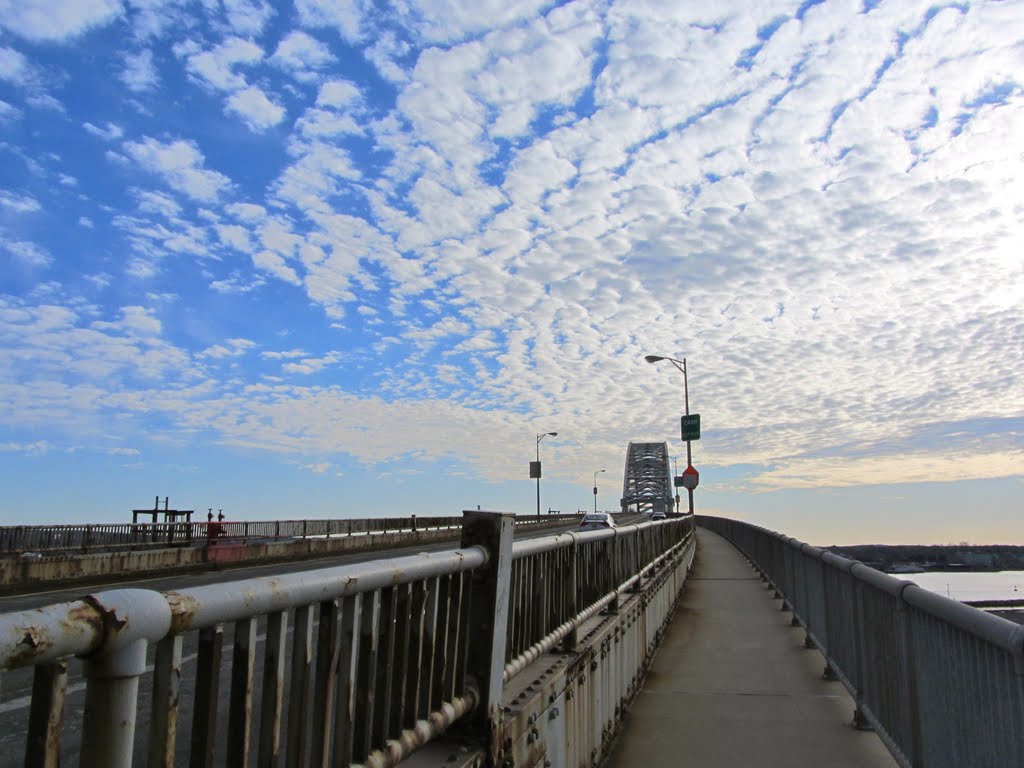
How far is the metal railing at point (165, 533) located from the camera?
786 inches

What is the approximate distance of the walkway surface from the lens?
20.0ft

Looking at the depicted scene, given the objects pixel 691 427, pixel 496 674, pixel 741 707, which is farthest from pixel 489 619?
pixel 691 427

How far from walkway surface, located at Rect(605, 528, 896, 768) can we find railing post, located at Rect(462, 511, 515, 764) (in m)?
2.39

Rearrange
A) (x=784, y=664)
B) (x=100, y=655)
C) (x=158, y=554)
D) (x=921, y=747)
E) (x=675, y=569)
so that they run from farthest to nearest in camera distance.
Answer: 1. (x=158, y=554)
2. (x=675, y=569)
3. (x=784, y=664)
4. (x=921, y=747)
5. (x=100, y=655)

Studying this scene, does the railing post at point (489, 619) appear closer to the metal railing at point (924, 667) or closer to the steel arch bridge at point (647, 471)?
the metal railing at point (924, 667)

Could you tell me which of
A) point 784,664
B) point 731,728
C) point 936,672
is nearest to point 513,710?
point 936,672

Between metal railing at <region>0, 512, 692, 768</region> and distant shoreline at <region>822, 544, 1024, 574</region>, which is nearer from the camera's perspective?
metal railing at <region>0, 512, 692, 768</region>

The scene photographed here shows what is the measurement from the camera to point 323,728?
266cm

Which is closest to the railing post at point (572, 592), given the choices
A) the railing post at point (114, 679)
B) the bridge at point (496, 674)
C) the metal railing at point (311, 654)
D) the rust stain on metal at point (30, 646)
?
the bridge at point (496, 674)

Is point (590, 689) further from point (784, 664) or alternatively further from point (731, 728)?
point (784, 664)

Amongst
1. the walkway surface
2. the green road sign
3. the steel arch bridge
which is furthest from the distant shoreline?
the steel arch bridge

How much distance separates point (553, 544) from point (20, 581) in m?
14.1

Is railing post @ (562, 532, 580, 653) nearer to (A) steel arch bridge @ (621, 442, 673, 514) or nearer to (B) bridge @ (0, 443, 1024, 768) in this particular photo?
(B) bridge @ (0, 443, 1024, 768)

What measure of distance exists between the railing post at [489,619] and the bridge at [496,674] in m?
0.01
